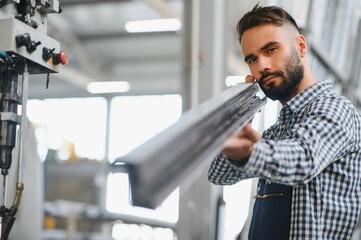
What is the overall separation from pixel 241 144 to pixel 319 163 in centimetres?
21

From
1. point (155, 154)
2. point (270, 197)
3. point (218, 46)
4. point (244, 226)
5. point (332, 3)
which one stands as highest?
point (332, 3)

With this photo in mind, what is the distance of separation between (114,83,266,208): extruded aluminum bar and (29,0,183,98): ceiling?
7.67 meters

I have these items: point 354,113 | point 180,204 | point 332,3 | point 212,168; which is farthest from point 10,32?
point 332,3

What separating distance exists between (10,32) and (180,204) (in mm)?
2132

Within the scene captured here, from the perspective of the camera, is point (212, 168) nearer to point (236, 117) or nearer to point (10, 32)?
point (236, 117)

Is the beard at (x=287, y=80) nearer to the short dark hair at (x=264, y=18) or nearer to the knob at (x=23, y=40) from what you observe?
the short dark hair at (x=264, y=18)

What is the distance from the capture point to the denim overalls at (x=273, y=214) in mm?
1470

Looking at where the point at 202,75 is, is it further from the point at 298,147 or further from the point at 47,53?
the point at 298,147

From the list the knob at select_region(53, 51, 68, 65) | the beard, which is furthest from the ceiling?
the beard

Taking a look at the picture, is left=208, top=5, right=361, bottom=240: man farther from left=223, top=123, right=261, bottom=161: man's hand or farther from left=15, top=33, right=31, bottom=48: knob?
left=15, top=33, right=31, bottom=48: knob

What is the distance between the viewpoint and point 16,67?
5.82 feet

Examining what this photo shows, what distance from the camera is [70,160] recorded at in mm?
11289

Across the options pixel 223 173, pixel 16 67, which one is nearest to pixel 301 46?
pixel 223 173

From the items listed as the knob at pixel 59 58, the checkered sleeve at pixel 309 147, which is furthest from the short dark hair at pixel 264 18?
the knob at pixel 59 58
